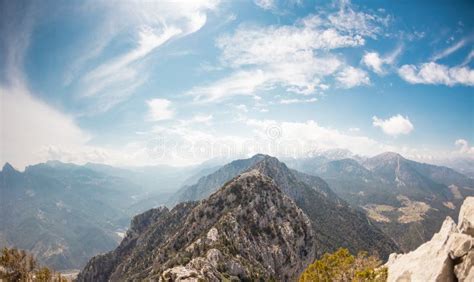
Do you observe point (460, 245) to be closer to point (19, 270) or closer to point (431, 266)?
point (431, 266)

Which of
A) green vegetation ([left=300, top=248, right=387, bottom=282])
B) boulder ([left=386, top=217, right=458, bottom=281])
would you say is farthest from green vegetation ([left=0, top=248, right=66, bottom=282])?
boulder ([left=386, top=217, right=458, bottom=281])

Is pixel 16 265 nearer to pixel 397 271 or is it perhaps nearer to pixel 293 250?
pixel 397 271

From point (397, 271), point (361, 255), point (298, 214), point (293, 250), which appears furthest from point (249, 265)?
point (397, 271)

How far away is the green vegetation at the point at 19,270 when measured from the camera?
6769cm

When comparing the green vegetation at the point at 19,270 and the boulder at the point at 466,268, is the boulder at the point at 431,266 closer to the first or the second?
the boulder at the point at 466,268

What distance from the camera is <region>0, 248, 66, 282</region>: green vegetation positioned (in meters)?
67.7

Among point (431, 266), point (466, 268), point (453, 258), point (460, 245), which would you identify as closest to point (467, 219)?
point (460, 245)

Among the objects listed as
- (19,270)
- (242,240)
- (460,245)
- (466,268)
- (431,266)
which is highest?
(460,245)

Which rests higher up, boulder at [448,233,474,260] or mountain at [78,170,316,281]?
boulder at [448,233,474,260]

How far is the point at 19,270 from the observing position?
71.3 metres

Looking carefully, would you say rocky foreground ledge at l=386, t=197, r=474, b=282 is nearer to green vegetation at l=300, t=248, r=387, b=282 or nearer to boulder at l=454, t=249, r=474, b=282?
boulder at l=454, t=249, r=474, b=282

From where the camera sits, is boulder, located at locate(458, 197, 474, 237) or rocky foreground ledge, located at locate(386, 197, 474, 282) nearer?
rocky foreground ledge, located at locate(386, 197, 474, 282)

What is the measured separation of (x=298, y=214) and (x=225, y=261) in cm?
8553

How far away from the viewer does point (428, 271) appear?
1257 inches
